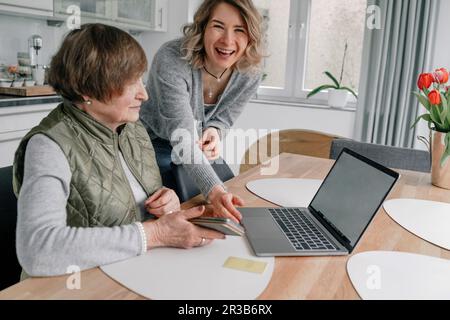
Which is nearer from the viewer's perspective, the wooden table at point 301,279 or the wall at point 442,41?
the wooden table at point 301,279

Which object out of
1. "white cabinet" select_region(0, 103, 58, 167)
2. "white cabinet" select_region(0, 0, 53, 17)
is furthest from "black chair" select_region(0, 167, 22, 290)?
"white cabinet" select_region(0, 0, 53, 17)

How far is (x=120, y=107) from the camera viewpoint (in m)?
1.13

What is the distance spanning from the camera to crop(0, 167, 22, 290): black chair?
1.09m

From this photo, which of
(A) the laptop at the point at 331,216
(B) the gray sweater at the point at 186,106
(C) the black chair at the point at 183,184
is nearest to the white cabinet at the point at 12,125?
(B) the gray sweater at the point at 186,106

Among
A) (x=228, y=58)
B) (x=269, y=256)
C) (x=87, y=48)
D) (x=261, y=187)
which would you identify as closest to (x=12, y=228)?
(x=87, y=48)

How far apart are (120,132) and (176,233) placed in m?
0.39

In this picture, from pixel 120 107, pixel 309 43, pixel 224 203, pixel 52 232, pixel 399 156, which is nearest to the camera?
pixel 52 232

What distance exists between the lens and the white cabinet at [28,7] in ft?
8.96

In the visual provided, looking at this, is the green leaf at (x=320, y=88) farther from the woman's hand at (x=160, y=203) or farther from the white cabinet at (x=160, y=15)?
the woman's hand at (x=160, y=203)

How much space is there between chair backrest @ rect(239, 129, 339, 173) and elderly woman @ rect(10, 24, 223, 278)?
1723 mm

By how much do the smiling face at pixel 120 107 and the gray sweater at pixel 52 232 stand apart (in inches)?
7.6

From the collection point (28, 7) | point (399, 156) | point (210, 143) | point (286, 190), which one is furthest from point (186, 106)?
point (28, 7)

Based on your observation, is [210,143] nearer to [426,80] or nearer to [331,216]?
[331,216]

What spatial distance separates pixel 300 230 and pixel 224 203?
0.23 metres
